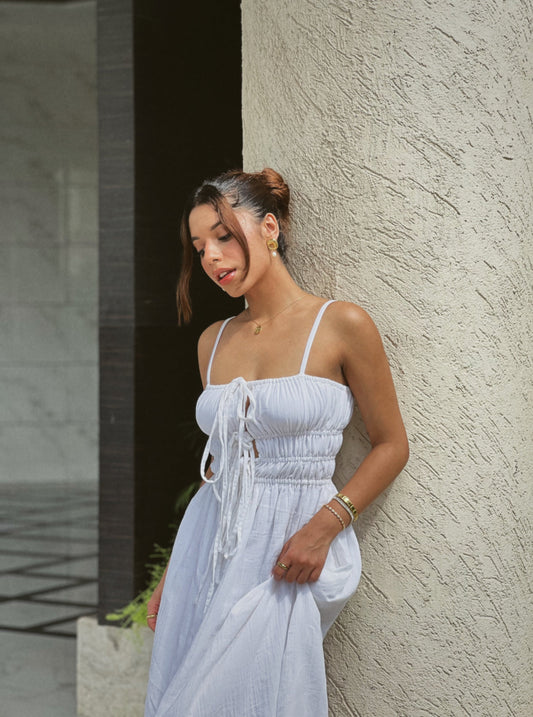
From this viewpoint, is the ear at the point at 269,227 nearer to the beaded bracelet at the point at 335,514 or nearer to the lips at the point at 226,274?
the lips at the point at 226,274

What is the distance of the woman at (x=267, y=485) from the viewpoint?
2033 mm

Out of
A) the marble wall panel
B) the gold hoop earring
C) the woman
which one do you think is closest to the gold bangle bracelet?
the woman

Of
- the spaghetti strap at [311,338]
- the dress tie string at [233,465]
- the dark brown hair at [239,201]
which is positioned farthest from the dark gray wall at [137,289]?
the spaghetti strap at [311,338]

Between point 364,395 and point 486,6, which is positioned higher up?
point 486,6

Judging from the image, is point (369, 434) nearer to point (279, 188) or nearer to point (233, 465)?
point (233, 465)

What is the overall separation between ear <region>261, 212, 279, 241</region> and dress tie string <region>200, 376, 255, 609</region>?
343 mm

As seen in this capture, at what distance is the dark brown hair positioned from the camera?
7.08 feet

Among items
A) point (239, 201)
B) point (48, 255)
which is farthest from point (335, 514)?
point (48, 255)

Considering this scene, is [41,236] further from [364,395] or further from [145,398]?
[364,395]

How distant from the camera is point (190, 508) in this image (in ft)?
7.73

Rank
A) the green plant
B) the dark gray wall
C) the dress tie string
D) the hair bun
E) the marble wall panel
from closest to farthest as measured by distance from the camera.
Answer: the dress tie string, the hair bun, the green plant, the dark gray wall, the marble wall panel

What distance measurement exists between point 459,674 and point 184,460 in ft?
7.79

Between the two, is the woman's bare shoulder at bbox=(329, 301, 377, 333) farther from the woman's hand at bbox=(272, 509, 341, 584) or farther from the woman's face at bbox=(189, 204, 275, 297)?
the woman's hand at bbox=(272, 509, 341, 584)

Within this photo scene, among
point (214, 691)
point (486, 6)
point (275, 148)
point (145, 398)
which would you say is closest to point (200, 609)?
point (214, 691)
